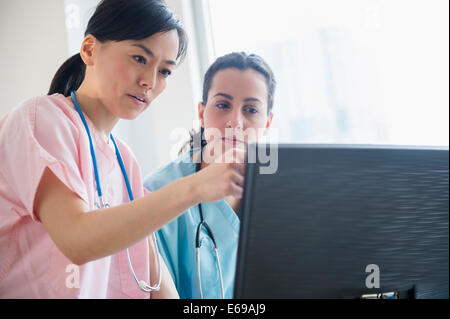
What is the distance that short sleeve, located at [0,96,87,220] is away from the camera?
60cm

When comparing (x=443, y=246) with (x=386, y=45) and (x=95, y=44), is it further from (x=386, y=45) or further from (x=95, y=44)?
(x=386, y=45)

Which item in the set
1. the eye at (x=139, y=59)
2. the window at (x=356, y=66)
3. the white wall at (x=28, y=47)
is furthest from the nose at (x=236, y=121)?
the white wall at (x=28, y=47)

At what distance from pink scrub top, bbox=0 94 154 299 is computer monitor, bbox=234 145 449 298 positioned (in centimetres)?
30

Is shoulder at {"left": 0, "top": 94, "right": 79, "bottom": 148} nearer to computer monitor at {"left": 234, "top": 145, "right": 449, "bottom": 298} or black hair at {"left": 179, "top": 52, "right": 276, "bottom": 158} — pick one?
computer monitor at {"left": 234, "top": 145, "right": 449, "bottom": 298}

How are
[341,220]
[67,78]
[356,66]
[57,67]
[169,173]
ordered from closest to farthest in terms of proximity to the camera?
1. [341,220]
2. [67,78]
3. [169,173]
4. [356,66]
5. [57,67]

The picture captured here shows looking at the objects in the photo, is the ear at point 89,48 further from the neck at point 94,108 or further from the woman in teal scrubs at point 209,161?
the woman in teal scrubs at point 209,161

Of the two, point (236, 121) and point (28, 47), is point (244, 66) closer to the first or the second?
point (236, 121)

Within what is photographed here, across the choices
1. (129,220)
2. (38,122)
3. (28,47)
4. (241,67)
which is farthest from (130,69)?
(28,47)

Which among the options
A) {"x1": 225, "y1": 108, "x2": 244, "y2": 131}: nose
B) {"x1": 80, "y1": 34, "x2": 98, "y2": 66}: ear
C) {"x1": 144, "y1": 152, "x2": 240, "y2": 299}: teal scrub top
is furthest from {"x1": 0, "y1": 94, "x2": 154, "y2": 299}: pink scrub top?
{"x1": 225, "y1": 108, "x2": 244, "y2": 131}: nose

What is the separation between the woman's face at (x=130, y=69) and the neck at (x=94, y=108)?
0.05ft

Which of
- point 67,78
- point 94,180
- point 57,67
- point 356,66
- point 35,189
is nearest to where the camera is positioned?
point 35,189

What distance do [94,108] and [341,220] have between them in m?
0.56

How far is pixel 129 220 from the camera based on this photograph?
1.77ft

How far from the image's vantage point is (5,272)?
673 mm
